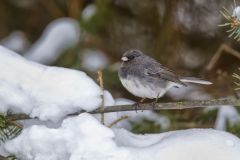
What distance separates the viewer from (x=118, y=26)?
3.21 m

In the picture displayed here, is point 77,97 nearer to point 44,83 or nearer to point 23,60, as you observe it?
point 44,83

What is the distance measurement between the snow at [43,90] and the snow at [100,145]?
71mm

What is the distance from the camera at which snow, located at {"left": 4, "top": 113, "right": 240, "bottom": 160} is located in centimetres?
139

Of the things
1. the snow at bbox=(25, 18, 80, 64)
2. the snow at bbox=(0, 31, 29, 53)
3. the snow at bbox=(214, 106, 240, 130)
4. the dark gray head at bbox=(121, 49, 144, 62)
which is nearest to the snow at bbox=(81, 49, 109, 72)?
the snow at bbox=(25, 18, 80, 64)

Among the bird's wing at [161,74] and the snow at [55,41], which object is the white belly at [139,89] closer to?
the bird's wing at [161,74]

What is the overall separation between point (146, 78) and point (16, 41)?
2301 millimetres

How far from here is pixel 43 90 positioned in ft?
5.09

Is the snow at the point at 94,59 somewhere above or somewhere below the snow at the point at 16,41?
below

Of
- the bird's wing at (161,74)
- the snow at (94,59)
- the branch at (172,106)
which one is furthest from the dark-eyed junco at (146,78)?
the snow at (94,59)

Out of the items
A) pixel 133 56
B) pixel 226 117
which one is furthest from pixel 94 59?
pixel 133 56

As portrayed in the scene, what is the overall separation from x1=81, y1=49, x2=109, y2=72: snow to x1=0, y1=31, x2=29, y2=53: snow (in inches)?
25.7

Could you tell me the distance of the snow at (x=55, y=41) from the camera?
3.52 m

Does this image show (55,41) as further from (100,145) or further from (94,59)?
(100,145)

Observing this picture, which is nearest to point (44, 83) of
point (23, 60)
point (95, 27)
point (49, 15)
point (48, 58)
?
point (23, 60)
